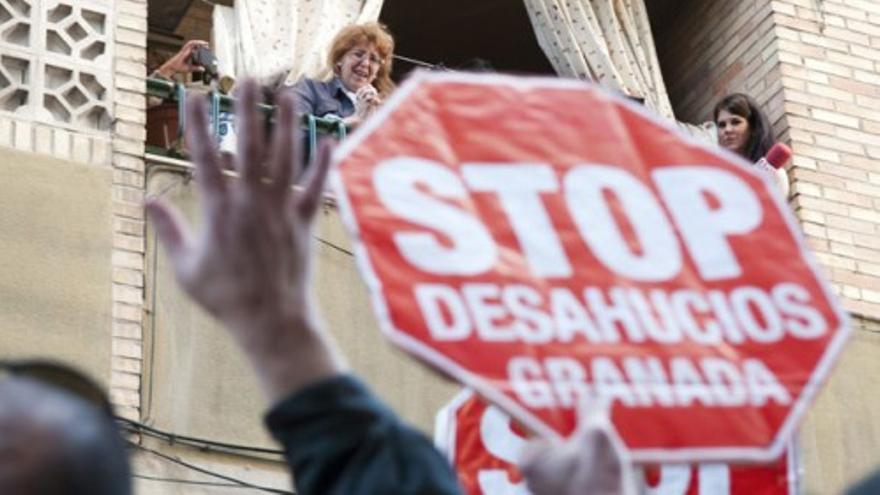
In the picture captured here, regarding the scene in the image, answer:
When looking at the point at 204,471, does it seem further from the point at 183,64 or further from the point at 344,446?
the point at 344,446

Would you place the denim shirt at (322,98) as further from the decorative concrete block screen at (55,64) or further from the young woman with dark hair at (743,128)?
the young woman with dark hair at (743,128)

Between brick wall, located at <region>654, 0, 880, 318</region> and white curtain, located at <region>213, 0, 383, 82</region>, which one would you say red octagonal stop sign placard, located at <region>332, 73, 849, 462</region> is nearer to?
white curtain, located at <region>213, 0, 383, 82</region>

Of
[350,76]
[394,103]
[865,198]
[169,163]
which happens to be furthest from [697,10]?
[394,103]

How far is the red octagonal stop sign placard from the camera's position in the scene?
10.0 ft

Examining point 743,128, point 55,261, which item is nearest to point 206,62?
point 55,261

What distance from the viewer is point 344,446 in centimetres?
282

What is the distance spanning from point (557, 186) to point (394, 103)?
0.29m

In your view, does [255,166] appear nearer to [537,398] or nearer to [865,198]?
[537,398]

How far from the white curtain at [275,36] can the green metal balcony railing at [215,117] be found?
2.02ft

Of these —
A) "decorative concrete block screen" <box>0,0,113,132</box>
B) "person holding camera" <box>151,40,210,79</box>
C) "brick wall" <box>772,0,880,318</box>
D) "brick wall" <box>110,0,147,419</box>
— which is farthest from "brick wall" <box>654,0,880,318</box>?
"decorative concrete block screen" <box>0,0,113,132</box>

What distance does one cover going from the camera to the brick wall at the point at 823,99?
10977 mm

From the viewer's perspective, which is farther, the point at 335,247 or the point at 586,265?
the point at 335,247

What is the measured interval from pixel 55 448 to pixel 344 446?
1.71 ft

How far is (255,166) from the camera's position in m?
2.71
